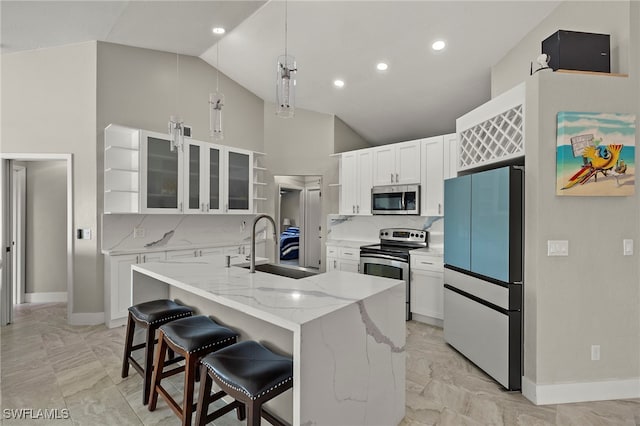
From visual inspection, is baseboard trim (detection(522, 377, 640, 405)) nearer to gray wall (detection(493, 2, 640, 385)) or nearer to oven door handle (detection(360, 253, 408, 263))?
gray wall (detection(493, 2, 640, 385))

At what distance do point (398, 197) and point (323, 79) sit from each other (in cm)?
198

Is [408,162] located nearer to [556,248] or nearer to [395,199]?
[395,199]

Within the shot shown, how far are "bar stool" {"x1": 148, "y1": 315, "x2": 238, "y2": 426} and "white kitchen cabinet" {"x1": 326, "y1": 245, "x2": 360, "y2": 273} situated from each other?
9.93 feet

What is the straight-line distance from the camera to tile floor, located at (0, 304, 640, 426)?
221 centimetres

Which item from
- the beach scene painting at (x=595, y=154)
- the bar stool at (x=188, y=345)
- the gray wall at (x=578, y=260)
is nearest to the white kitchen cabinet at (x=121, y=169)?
the bar stool at (x=188, y=345)

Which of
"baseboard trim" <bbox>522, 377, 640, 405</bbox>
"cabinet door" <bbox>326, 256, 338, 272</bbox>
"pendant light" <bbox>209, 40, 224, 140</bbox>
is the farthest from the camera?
"cabinet door" <bbox>326, 256, 338, 272</bbox>

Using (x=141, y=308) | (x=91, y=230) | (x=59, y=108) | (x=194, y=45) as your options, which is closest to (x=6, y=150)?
(x=59, y=108)

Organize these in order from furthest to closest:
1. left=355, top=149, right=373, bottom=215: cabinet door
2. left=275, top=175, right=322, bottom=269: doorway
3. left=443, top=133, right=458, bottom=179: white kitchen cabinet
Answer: left=275, top=175, right=322, bottom=269: doorway → left=355, top=149, right=373, bottom=215: cabinet door → left=443, top=133, right=458, bottom=179: white kitchen cabinet

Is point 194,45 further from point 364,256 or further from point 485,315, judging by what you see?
point 485,315

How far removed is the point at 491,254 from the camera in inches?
106

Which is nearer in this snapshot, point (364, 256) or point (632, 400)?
point (632, 400)

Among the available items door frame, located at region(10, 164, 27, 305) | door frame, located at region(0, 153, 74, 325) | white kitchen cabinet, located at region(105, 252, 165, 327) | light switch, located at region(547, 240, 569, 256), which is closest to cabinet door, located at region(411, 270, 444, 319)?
light switch, located at region(547, 240, 569, 256)

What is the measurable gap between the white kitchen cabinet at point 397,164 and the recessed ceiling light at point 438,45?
1.17 metres

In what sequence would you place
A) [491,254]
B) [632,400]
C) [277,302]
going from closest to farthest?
[277,302], [632,400], [491,254]
